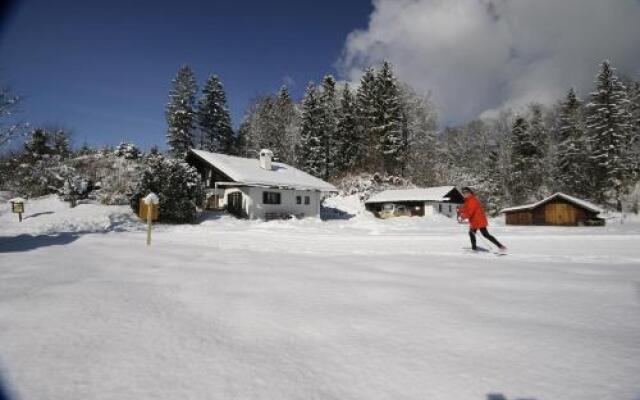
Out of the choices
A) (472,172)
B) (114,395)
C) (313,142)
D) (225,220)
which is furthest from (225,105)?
(114,395)

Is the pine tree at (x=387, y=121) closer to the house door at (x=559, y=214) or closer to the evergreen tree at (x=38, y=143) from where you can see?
the house door at (x=559, y=214)

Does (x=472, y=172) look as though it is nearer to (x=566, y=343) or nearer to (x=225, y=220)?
(x=225, y=220)

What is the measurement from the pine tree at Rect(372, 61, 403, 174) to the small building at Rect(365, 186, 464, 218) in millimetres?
7204

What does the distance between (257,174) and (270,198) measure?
8.63 feet

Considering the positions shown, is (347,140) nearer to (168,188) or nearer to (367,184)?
(367,184)

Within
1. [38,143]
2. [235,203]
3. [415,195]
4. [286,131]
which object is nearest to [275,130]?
[286,131]

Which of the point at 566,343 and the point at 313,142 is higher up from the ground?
the point at 313,142

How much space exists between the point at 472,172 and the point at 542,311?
70.3 meters

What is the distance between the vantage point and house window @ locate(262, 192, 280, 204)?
29.5 metres

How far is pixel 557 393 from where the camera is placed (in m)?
1.97

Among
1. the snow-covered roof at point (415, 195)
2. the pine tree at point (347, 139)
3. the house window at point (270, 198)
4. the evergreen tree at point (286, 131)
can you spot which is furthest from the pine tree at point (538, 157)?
the house window at point (270, 198)

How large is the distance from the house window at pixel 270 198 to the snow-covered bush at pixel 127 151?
20.3m

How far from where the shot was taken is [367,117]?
52719 millimetres

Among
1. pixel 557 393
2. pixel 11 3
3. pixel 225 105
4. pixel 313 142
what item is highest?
pixel 225 105
